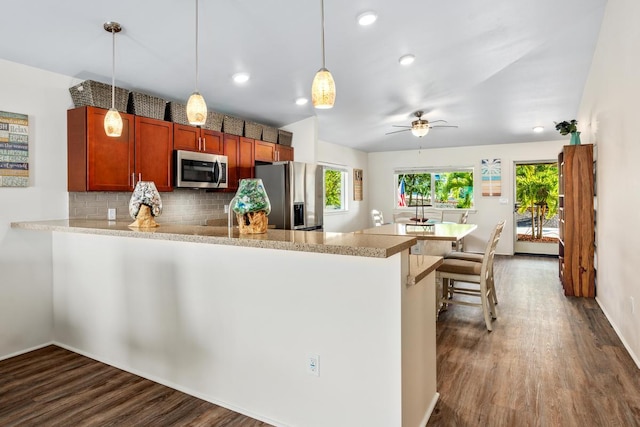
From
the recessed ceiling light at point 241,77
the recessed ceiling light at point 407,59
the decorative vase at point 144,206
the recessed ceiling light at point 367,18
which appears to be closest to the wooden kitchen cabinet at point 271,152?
the recessed ceiling light at point 241,77

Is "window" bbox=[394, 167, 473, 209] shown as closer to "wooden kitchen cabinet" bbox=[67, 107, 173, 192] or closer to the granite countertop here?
"wooden kitchen cabinet" bbox=[67, 107, 173, 192]

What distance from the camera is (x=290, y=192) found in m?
4.69

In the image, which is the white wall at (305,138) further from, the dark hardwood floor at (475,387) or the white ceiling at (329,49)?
the dark hardwood floor at (475,387)

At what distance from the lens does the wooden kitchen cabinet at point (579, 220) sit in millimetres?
4375

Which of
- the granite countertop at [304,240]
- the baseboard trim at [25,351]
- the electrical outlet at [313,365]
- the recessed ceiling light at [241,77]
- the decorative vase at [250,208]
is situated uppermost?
the recessed ceiling light at [241,77]

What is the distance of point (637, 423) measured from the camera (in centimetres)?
200

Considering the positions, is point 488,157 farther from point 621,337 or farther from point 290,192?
point 621,337

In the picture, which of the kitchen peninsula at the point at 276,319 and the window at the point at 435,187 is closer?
the kitchen peninsula at the point at 276,319

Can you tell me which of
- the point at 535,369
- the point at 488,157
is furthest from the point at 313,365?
the point at 488,157

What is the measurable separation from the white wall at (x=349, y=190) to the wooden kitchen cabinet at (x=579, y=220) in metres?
3.59

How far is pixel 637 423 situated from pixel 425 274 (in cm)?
134

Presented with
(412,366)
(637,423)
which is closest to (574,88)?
(637,423)

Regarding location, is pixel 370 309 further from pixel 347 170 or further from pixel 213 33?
pixel 347 170

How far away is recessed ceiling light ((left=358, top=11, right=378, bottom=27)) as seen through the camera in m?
2.91
